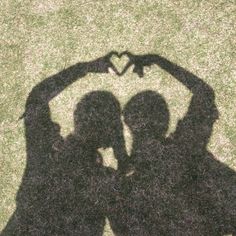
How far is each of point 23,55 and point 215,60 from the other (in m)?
4.35

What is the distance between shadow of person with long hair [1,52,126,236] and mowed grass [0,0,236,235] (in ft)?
0.57

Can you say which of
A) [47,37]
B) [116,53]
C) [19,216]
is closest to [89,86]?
[116,53]

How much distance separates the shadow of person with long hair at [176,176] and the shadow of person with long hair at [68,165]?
394mm

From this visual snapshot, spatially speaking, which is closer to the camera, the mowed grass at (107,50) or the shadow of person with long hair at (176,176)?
the shadow of person with long hair at (176,176)

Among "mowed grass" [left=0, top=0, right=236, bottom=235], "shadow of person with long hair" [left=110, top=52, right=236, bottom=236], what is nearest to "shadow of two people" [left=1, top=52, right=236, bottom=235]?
"shadow of person with long hair" [left=110, top=52, right=236, bottom=236]

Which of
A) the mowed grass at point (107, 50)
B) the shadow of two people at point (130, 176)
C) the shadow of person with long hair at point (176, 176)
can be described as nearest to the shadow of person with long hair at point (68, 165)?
the shadow of two people at point (130, 176)

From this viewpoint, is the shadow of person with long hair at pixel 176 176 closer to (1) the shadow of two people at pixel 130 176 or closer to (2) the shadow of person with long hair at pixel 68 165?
(1) the shadow of two people at pixel 130 176

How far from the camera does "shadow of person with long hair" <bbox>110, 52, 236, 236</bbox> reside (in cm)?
811

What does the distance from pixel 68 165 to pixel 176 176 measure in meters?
2.20

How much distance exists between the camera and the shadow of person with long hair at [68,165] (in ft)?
28.1

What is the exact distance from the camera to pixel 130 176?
8.66m

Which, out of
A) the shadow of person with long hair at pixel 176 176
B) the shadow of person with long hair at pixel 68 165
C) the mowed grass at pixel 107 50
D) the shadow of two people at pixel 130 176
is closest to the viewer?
the shadow of person with long hair at pixel 176 176

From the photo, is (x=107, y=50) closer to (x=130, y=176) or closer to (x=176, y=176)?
(x=130, y=176)

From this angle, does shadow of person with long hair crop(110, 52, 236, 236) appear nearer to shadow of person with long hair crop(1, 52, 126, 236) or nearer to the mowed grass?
the mowed grass
